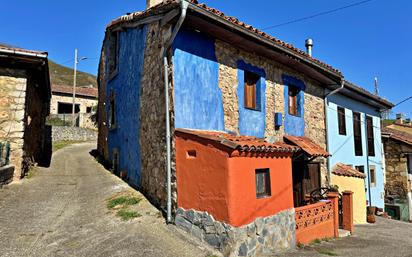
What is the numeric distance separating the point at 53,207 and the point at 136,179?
95.2 inches

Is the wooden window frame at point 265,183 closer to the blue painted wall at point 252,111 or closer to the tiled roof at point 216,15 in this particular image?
the blue painted wall at point 252,111

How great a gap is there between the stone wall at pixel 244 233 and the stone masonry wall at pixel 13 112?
5897mm

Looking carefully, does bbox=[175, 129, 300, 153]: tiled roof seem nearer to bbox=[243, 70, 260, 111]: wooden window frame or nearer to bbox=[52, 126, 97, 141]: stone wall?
bbox=[243, 70, 260, 111]: wooden window frame

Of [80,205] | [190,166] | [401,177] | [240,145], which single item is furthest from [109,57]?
[401,177]

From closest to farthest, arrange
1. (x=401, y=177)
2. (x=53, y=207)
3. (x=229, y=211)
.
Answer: (x=229, y=211), (x=53, y=207), (x=401, y=177)

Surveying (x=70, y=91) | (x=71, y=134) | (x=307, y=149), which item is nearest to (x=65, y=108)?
(x=70, y=91)

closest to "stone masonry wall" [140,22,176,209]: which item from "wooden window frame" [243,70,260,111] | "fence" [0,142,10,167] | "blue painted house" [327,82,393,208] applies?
"wooden window frame" [243,70,260,111]

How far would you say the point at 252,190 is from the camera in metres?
6.09

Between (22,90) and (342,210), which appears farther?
(342,210)

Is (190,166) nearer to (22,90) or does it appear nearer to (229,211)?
(229,211)

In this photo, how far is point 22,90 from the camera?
9.45 metres

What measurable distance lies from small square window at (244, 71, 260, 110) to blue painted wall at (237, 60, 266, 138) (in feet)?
0.24

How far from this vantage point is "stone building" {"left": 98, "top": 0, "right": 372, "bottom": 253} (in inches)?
273

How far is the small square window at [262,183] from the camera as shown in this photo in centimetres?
648
